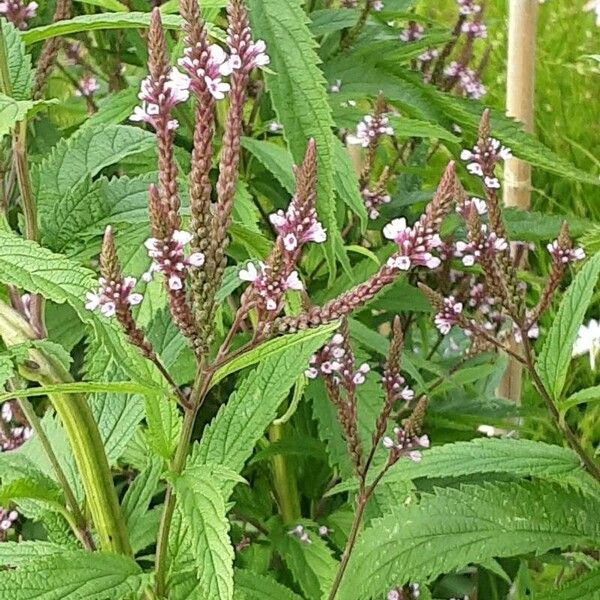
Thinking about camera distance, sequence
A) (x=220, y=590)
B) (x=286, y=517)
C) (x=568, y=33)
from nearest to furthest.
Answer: (x=220, y=590), (x=286, y=517), (x=568, y=33)

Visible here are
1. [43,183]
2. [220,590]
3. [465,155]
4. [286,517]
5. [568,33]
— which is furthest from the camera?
[568,33]

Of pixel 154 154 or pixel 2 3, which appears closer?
pixel 2 3

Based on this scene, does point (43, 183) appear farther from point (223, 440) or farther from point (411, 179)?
point (411, 179)

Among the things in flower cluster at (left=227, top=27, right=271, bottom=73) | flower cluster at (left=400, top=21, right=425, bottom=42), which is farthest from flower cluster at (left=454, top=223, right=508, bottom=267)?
flower cluster at (left=400, top=21, right=425, bottom=42)

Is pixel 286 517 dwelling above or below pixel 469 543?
below

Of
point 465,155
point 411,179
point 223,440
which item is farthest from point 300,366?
point 411,179

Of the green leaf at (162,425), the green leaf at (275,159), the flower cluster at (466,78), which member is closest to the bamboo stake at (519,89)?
the flower cluster at (466,78)

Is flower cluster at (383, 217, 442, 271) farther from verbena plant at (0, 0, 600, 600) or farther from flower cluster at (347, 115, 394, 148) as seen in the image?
flower cluster at (347, 115, 394, 148)
